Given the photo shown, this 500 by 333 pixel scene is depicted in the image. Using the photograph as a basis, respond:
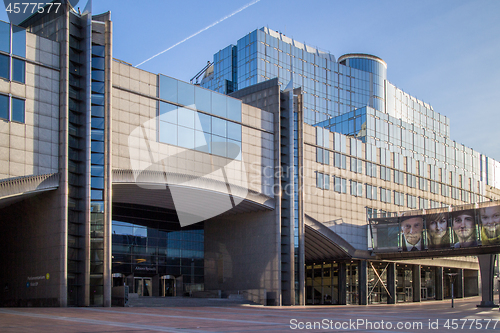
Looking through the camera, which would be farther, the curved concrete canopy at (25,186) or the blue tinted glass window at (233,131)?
the blue tinted glass window at (233,131)

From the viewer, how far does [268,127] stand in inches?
1884

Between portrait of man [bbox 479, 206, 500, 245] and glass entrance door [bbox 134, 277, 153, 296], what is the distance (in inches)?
1224

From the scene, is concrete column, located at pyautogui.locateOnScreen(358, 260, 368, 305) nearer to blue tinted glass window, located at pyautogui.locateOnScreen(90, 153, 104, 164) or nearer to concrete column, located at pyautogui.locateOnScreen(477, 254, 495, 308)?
concrete column, located at pyautogui.locateOnScreen(477, 254, 495, 308)

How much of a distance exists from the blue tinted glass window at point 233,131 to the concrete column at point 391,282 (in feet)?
93.2

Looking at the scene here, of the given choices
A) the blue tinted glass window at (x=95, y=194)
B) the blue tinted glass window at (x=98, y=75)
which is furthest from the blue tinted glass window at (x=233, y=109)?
the blue tinted glass window at (x=95, y=194)

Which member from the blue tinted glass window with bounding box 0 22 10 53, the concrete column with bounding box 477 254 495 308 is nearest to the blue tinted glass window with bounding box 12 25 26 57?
the blue tinted glass window with bounding box 0 22 10 53

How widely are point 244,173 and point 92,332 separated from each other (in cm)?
2988

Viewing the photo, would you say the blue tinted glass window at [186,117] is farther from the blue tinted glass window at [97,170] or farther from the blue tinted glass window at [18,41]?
the blue tinted glass window at [18,41]

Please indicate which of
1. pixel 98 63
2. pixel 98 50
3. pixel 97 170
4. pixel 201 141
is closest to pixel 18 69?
pixel 98 63

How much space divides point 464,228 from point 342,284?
1530cm

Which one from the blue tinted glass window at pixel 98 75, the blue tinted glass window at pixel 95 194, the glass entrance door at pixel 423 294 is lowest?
the glass entrance door at pixel 423 294

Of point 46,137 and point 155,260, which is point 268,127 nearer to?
point 155,260

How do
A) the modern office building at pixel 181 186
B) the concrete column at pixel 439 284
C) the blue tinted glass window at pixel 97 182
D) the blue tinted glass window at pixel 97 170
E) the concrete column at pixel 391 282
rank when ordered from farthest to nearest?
the concrete column at pixel 439 284 → the concrete column at pixel 391 282 → the blue tinted glass window at pixel 97 170 → the blue tinted glass window at pixel 97 182 → the modern office building at pixel 181 186

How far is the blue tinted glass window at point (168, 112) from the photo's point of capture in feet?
129
